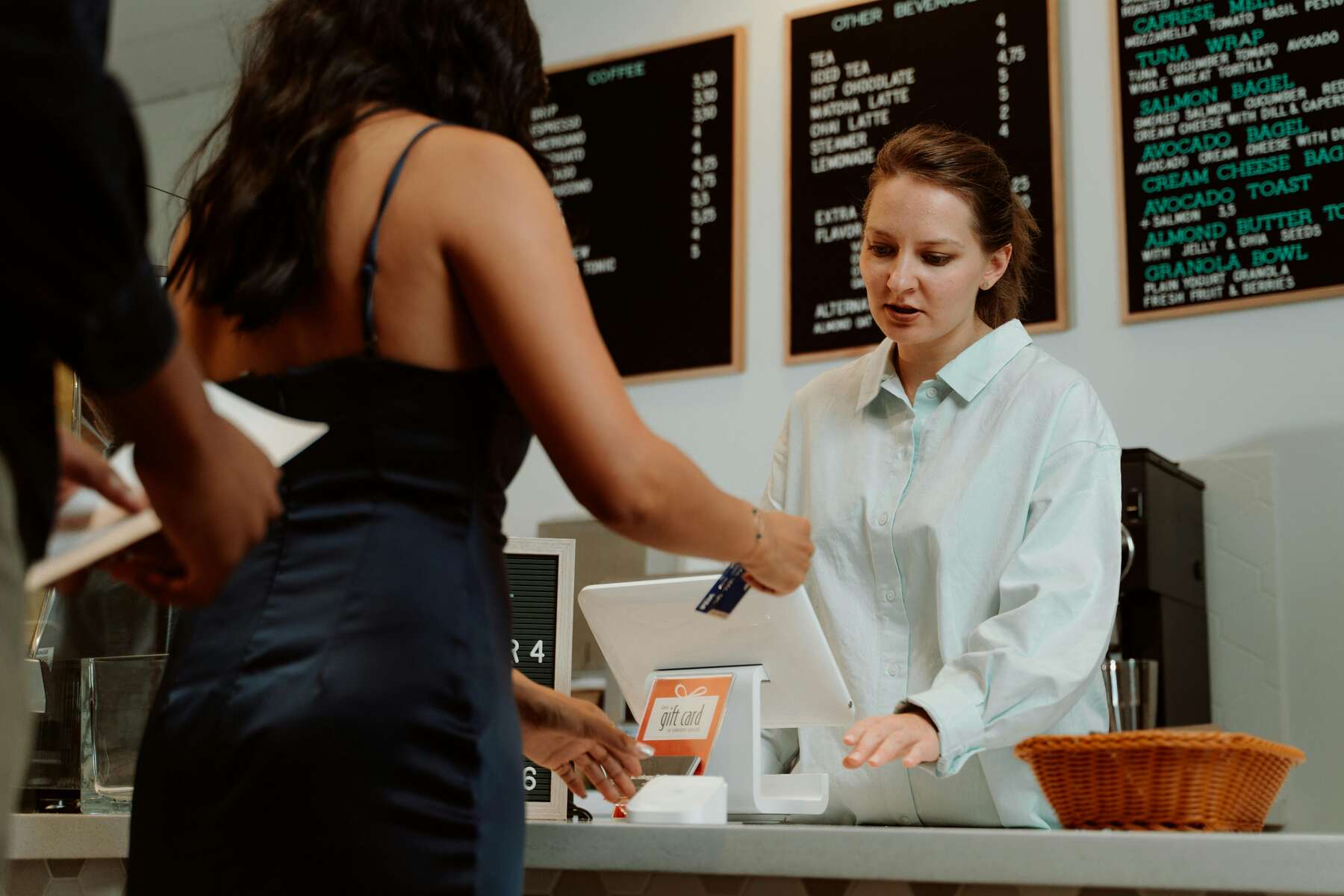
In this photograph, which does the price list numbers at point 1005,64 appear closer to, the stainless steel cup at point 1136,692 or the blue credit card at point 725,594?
the stainless steel cup at point 1136,692

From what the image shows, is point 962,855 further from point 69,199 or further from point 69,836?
point 69,836

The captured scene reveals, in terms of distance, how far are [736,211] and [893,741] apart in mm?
2355

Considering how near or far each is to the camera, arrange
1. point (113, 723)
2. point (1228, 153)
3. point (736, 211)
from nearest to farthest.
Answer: point (113, 723)
point (1228, 153)
point (736, 211)

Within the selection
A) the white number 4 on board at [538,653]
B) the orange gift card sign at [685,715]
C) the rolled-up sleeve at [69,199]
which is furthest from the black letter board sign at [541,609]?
the rolled-up sleeve at [69,199]

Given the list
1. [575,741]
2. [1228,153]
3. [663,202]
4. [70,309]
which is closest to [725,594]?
[575,741]

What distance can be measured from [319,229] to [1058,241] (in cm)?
241

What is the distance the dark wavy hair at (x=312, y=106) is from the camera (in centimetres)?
99

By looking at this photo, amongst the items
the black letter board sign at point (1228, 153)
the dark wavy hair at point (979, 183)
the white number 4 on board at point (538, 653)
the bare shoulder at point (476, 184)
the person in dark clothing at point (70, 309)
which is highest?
the black letter board sign at point (1228, 153)

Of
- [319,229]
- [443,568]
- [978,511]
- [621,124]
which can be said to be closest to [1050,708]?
[978,511]

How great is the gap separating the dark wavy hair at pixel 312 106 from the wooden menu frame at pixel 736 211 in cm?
238

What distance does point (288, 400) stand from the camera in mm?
986

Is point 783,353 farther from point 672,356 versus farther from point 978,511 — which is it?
point 978,511

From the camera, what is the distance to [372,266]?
98 centimetres

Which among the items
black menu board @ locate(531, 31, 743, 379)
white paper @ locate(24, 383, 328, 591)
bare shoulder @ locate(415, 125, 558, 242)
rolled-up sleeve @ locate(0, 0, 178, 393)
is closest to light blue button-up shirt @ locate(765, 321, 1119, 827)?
bare shoulder @ locate(415, 125, 558, 242)
